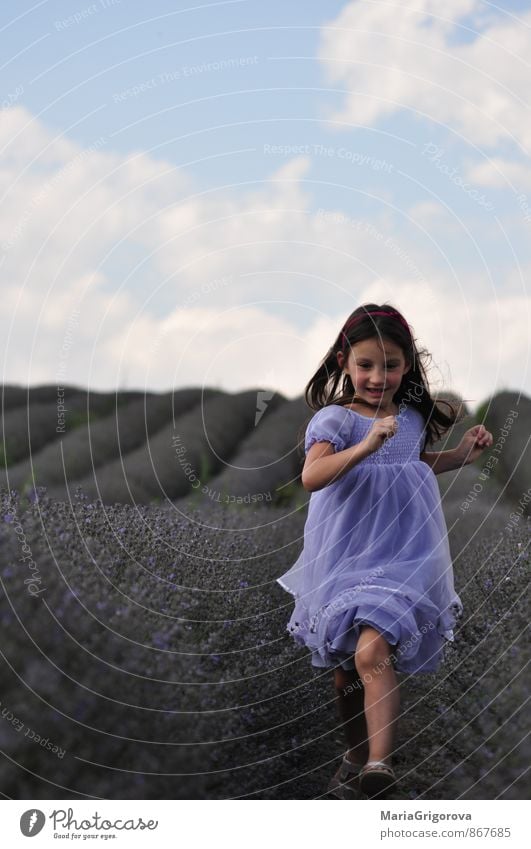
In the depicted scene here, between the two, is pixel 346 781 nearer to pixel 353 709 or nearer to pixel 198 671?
pixel 353 709

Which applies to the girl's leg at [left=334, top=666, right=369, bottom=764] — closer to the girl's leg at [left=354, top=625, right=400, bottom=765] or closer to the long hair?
the girl's leg at [left=354, top=625, right=400, bottom=765]

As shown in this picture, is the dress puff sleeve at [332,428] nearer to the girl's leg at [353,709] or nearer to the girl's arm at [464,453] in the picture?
the girl's arm at [464,453]

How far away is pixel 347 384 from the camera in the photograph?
3.74 meters

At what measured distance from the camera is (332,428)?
341 cm

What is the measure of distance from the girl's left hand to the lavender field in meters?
0.68

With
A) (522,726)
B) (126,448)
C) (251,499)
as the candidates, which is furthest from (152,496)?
(522,726)

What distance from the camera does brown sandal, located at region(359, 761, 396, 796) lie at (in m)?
2.94

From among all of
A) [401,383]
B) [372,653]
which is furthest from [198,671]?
[401,383]

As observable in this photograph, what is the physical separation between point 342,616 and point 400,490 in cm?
50

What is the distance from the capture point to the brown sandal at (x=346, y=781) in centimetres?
335

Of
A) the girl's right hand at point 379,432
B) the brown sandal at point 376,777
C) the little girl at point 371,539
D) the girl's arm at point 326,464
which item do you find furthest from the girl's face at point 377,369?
the brown sandal at point 376,777

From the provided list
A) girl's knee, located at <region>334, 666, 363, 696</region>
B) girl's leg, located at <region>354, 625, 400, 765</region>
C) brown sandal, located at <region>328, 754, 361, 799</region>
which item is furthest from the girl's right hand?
brown sandal, located at <region>328, 754, 361, 799</region>

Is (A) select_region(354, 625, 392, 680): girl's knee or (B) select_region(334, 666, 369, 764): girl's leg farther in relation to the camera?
(B) select_region(334, 666, 369, 764): girl's leg

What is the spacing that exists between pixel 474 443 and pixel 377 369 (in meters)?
0.45
